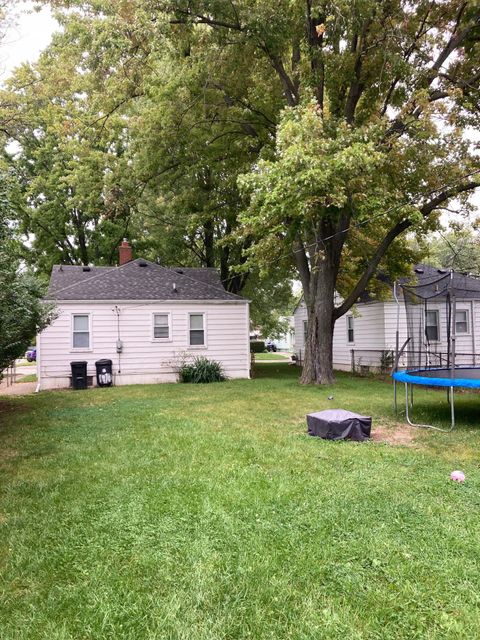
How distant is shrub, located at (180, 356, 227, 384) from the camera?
15016 mm

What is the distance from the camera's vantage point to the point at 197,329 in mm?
15984

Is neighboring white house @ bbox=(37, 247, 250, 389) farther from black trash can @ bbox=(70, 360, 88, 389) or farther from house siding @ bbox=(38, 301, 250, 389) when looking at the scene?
black trash can @ bbox=(70, 360, 88, 389)

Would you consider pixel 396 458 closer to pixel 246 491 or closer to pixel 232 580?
pixel 246 491

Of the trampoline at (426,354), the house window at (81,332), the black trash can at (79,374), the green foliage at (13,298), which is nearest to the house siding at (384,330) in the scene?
the trampoline at (426,354)

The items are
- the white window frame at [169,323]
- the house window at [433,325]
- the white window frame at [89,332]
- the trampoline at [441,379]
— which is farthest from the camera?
the house window at [433,325]

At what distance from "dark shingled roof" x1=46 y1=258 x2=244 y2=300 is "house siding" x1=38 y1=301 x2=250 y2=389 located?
0.28 metres

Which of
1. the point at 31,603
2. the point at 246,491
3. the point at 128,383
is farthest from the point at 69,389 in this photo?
the point at 31,603

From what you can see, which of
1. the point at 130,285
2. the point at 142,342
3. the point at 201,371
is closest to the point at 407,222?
the point at 201,371

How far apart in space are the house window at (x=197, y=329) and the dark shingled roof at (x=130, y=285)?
2.22 feet

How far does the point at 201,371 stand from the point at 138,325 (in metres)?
2.67

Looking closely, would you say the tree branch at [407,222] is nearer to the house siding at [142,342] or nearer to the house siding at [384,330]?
the house siding at [384,330]

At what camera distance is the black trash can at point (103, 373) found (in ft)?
47.6

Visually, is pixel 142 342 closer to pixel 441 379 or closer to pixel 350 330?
pixel 350 330

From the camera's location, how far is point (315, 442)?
6.20 metres
